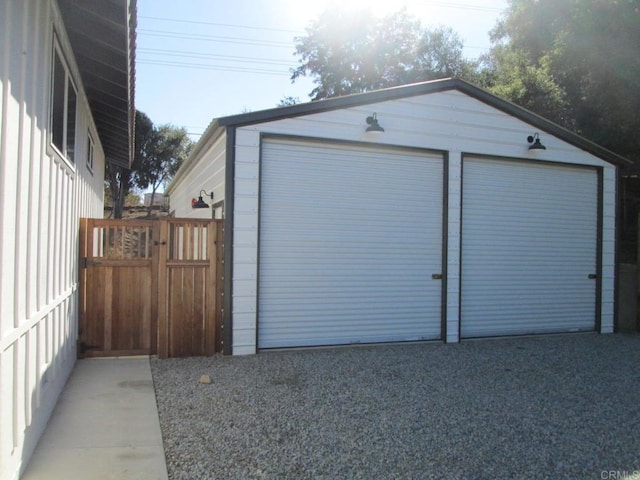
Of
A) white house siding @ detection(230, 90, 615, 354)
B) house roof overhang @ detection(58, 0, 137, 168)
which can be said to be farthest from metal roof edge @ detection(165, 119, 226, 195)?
house roof overhang @ detection(58, 0, 137, 168)

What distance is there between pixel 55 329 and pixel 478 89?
642 cm

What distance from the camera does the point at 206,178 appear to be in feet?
28.9

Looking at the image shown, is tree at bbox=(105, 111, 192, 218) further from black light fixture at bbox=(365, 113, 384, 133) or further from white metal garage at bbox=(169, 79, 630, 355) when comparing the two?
black light fixture at bbox=(365, 113, 384, 133)

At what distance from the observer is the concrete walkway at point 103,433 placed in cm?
330

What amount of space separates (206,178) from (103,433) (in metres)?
5.52

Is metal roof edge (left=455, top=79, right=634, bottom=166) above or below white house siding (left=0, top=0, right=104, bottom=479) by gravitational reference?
above

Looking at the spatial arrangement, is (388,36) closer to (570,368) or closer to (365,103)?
(365,103)

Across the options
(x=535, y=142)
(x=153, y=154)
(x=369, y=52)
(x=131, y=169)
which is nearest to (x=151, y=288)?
(x=535, y=142)

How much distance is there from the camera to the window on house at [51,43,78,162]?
13.8 ft

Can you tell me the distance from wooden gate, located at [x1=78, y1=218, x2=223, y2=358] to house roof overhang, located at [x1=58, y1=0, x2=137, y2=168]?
5.53 feet

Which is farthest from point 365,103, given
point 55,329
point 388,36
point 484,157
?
point 388,36

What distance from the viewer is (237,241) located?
6.43 m

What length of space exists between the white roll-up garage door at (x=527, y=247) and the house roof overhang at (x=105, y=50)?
16.2ft

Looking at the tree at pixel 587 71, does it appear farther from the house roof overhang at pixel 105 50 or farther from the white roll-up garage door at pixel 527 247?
the house roof overhang at pixel 105 50
